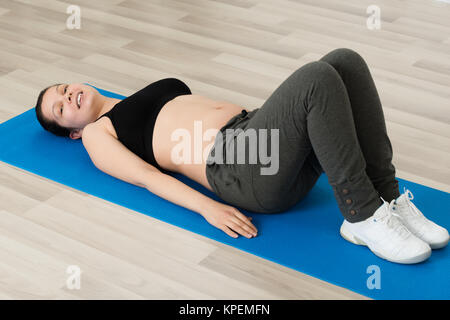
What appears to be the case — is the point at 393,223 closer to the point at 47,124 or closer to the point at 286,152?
the point at 286,152

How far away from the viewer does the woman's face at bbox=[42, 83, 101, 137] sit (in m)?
2.32

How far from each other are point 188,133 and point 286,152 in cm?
41

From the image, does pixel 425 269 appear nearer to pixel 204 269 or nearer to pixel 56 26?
pixel 204 269

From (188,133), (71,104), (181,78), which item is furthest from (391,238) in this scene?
(181,78)

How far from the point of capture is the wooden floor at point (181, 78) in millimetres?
1828

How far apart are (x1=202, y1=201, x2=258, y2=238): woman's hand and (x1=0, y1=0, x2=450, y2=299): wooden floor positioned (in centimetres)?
6

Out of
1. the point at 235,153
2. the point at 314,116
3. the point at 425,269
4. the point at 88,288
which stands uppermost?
the point at 314,116

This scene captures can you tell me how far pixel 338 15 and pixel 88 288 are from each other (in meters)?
2.70

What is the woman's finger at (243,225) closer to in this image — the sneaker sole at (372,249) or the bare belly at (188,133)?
the bare belly at (188,133)

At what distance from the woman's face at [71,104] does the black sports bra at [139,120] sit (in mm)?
130

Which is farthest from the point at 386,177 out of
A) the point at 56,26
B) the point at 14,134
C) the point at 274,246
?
the point at 56,26

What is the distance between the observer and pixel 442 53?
338cm

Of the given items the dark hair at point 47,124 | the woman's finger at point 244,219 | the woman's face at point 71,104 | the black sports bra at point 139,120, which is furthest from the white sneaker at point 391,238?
the dark hair at point 47,124
